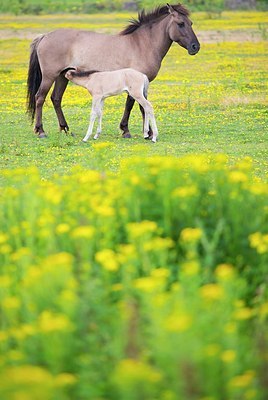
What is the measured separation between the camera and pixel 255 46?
36.6 meters

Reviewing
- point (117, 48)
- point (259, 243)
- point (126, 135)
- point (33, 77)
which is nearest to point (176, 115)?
point (117, 48)

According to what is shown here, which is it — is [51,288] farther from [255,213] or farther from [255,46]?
[255,46]

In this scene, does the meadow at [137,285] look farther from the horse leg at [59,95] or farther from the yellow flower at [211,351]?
the horse leg at [59,95]

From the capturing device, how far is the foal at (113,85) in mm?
15758

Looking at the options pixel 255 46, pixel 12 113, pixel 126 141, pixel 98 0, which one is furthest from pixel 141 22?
pixel 98 0

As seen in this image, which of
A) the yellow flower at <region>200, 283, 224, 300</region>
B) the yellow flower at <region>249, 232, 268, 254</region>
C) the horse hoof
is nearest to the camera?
the yellow flower at <region>200, 283, 224, 300</region>

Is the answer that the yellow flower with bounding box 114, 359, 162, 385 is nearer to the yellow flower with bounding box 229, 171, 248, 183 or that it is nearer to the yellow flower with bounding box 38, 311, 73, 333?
the yellow flower with bounding box 38, 311, 73, 333

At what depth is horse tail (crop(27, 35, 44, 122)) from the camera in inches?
680

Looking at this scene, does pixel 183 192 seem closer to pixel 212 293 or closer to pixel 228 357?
pixel 212 293

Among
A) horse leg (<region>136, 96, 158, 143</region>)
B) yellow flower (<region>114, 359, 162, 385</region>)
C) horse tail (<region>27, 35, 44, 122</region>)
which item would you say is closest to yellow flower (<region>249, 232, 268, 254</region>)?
yellow flower (<region>114, 359, 162, 385</region>)

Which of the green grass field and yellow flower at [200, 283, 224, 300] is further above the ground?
the green grass field

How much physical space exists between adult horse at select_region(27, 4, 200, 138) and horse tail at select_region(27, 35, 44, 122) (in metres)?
0.06

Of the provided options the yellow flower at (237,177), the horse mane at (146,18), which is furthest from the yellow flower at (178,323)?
the horse mane at (146,18)

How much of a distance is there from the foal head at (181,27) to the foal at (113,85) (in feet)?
4.60
